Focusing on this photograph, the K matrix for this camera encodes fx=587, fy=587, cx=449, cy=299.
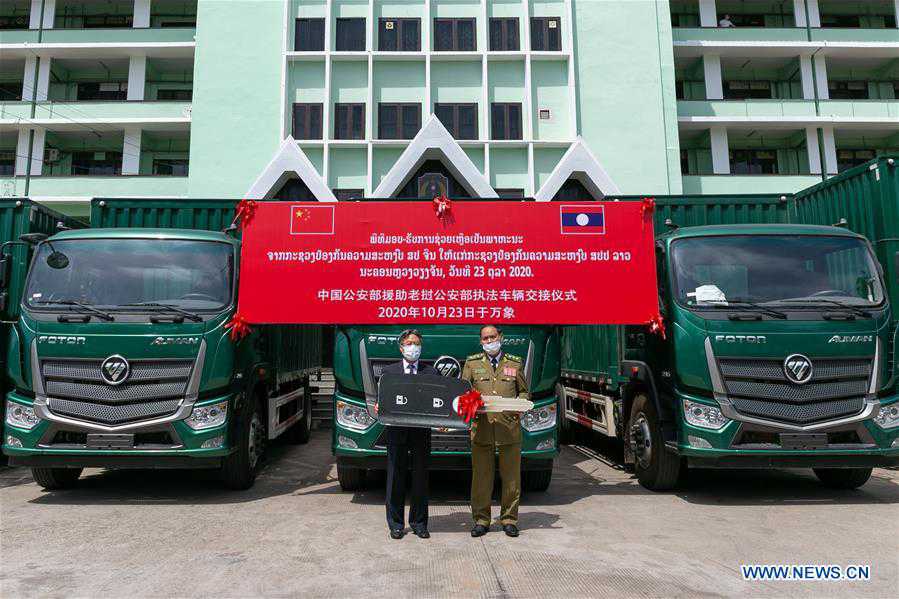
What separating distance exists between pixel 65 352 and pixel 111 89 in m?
25.7

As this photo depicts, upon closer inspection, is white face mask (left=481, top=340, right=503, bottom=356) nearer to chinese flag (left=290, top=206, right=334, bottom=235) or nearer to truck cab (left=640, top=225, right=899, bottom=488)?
truck cab (left=640, top=225, right=899, bottom=488)

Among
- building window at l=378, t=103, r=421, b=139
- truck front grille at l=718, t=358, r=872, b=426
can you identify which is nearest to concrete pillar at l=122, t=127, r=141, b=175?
building window at l=378, t=103, r=421, b=139

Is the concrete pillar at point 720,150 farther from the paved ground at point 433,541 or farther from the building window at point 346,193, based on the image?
the paved ground at point 433,541

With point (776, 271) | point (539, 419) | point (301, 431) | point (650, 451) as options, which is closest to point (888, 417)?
point (776, 271)

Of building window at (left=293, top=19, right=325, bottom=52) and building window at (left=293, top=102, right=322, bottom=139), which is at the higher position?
building window at (left=293, top=19, right=325, bottom=52)

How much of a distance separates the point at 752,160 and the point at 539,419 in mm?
24097

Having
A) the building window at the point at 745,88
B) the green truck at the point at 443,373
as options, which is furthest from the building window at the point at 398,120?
the green truck at the point at 443,373

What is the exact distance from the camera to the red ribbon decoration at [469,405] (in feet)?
16.1

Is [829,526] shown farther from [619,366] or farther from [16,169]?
[16,169]

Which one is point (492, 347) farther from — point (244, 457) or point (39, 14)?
point (39, 14)

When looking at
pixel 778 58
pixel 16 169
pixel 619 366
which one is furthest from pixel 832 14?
pixel 16 169

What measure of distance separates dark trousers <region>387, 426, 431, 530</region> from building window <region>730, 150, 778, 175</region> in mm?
24673

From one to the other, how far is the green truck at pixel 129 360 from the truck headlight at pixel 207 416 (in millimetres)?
10

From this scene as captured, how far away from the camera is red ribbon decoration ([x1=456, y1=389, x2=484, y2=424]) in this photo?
4.91 m
